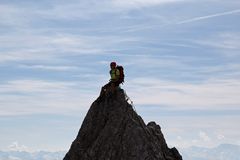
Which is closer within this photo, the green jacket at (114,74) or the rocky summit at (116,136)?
the rocky summit at (116,136)

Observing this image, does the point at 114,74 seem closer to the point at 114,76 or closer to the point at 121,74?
the point at 114,76

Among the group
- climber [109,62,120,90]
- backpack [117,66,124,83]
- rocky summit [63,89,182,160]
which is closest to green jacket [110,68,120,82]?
climber [109,62,120,90]

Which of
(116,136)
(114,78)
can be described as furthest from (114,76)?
(116,136)

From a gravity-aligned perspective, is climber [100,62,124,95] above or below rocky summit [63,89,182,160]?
above

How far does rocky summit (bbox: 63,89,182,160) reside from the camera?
43.2 metres

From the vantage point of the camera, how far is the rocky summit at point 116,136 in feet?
142

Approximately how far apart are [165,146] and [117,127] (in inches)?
234

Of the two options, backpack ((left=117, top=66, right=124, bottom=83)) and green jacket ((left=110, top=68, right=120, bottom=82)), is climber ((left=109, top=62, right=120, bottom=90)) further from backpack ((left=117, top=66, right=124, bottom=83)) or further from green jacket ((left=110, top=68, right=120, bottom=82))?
backpack ((left=117, top=66, right=124, bottom=83))

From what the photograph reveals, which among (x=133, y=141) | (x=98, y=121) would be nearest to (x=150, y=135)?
(x=133, y=141)

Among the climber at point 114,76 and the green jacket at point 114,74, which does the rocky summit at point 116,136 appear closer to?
the climber at point 114,76

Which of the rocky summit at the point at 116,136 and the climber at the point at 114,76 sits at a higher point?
the climber at the point at 114,76

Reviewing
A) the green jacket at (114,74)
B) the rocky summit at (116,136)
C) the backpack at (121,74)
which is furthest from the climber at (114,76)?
the rocky summit at (116,136)

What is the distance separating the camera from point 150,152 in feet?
141

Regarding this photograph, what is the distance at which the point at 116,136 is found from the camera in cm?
4444
